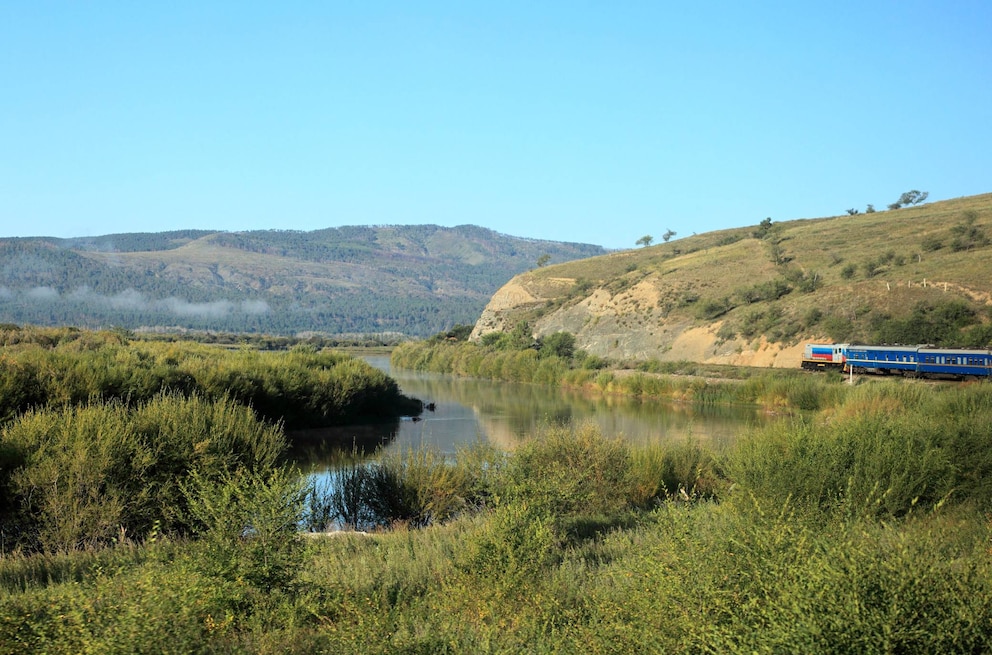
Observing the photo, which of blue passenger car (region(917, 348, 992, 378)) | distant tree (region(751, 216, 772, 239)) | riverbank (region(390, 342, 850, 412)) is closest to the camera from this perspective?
blue passenger car (region(917, 348, 992, 378))

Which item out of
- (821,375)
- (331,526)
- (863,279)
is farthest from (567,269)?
(331,526)

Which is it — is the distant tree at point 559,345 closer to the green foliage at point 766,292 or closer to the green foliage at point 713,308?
the green foliage at point 713,308

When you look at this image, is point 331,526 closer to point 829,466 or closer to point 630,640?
point 829,466

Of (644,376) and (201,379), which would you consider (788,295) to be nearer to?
(644,376)

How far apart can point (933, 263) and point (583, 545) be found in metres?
60.3

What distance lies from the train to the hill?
465 cm

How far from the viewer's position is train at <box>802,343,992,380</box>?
42.4 metres

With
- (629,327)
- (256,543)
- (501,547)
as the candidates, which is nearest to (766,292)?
(629,327)

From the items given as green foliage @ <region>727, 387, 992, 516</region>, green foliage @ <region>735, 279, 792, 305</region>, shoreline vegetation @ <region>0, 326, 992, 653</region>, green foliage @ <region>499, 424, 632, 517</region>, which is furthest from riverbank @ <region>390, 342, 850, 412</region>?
shoreline vegetation @ <region>0, 326, 992, 653</region>

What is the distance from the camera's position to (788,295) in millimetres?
68875

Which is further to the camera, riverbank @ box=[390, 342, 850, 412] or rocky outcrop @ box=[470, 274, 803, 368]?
rocky outcrop @ box=[470, 274, 803, 368]

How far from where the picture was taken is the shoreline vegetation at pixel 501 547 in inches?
230

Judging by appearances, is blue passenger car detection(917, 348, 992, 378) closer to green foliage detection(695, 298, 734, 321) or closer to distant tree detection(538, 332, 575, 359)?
green foliage detection(695, 298, 734, 321)

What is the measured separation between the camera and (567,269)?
118 m
